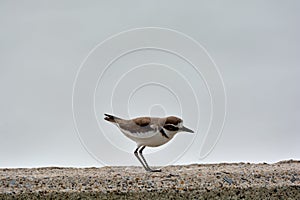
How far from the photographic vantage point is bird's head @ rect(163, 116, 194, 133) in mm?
4543

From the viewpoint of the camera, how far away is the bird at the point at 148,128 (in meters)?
4.48

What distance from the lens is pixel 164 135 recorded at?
4.52 metres

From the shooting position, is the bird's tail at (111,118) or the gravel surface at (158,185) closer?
the gravel surface at (158,185)

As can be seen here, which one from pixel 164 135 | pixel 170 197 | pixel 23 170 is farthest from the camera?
pixel 23 170

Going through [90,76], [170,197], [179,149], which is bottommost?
[170,197]

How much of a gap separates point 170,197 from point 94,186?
1.94ft

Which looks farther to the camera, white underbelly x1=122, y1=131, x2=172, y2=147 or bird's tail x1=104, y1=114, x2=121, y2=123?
bird's tail x1=104, y1=114, x2=121, y2=123

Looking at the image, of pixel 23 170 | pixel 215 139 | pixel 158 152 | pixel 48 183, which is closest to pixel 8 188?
pixel 48 183

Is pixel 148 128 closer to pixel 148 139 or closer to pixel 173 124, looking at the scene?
pixel 148 139

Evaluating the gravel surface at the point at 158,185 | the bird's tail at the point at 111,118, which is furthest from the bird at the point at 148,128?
the gravel surface at the point at 158,185

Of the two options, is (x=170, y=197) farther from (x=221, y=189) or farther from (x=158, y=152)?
(x=158, y=152)

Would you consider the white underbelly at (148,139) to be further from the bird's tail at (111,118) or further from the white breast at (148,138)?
the bird's tail at (111,118)

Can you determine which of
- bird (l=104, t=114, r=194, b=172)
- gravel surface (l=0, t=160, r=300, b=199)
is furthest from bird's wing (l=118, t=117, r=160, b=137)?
gravel surface (l=0, t=160, r=300, b=199)

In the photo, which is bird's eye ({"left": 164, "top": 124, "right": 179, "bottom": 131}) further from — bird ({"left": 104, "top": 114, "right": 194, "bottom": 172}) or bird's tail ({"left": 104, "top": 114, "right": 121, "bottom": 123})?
bird's tail ({"left": 104, "top": 114, "right": 121, "bottom": 123})
